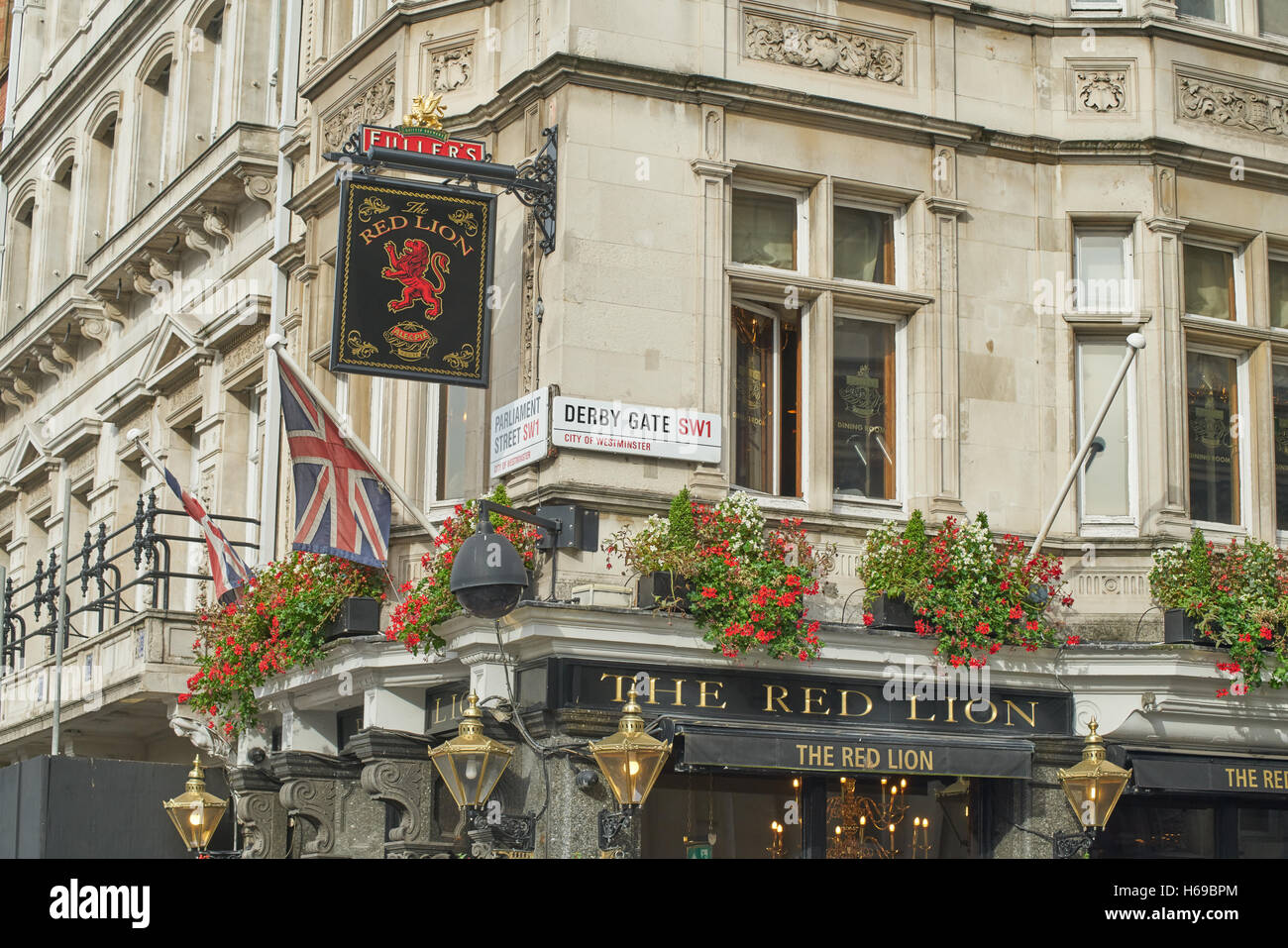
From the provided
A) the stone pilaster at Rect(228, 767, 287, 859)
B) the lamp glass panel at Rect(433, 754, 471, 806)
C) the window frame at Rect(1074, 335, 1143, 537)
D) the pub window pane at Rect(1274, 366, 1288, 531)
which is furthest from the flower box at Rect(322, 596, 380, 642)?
the pub window pane at Rect(1274, 366, 1288, 531)

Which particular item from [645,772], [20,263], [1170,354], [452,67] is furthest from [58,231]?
[645,772]

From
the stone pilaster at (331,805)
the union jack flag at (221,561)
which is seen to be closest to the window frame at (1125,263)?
the stone pilaster at (331,805)

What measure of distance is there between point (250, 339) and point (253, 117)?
2.96 metres

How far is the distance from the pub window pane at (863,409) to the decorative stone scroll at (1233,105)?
3631 mm

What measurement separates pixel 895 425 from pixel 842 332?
94cm

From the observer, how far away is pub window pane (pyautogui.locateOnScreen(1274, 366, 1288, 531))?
18219 mm

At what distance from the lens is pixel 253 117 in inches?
899

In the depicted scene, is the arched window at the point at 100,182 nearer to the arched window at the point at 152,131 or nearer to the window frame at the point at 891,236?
the arched window at the point at 152,131

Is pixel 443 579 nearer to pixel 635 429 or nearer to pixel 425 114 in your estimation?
pixel 635 429

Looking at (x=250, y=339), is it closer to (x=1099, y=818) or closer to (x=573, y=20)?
(x=573, y=20)

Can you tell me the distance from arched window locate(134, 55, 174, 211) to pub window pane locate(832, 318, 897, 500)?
11839 mm

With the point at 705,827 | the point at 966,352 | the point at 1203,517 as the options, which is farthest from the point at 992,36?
the point at 705,827

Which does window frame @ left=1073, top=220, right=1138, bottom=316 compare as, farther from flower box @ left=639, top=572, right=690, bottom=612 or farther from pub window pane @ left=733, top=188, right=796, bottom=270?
flower box @ left=639, top=572, right=690, bottom=612

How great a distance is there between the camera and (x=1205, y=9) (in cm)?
1902
